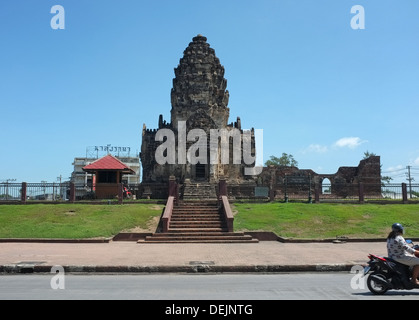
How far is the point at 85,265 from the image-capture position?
34.7 feet

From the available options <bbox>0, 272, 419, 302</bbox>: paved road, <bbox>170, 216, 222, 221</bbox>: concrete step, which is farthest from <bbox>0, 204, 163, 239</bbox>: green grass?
<bbox>0, 272, 419, 302</bbox>: paved road

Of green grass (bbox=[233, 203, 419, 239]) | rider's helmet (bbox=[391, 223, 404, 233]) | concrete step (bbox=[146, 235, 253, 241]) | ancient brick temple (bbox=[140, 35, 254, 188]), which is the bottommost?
concrete step (bbox=[146, 235, 253, 241])

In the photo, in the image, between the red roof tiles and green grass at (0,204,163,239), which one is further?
the red roof tiles

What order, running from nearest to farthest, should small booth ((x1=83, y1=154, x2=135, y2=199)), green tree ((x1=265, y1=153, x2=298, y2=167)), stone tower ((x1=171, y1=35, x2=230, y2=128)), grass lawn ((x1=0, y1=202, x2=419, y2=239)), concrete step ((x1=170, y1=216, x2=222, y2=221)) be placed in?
grass lawn ((x1=0, y1=202, x2=419, y2=239)), concrete step ((x1=170, y1=216, x2=222, y2=221)), small booth ((x1=83, y1=154, x2=135, y2=199)), stone tower ((x1=171, y1=35, x2=230, y2=128)), green tree ((x1=265, y1=153, x2=298, y2=167))

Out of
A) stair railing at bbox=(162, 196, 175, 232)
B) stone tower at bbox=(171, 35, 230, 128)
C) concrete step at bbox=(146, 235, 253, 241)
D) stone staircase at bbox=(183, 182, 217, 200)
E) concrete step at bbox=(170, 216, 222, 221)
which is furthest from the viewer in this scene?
stone tower at bbox=(171, 35, 230, 128)

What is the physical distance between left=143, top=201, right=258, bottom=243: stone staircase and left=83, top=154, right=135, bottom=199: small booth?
24.7ft

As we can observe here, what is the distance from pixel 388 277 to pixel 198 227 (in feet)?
41.5

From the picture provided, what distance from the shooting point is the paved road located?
707 centimetres

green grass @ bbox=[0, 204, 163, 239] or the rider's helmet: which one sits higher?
the rider's helmet

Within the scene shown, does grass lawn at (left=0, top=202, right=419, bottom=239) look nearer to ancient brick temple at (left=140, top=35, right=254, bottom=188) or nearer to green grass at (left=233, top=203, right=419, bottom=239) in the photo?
green grass at (left=233, top=203, right=419, bottom=239)

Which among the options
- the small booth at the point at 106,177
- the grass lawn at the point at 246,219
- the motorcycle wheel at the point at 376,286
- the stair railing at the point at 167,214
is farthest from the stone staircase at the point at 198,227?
the motorcycle wheel at the point at 376,286

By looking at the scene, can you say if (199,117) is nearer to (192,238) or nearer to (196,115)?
(196,115)

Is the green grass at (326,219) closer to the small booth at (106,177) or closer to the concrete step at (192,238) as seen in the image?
the concrete step at (192,238)
